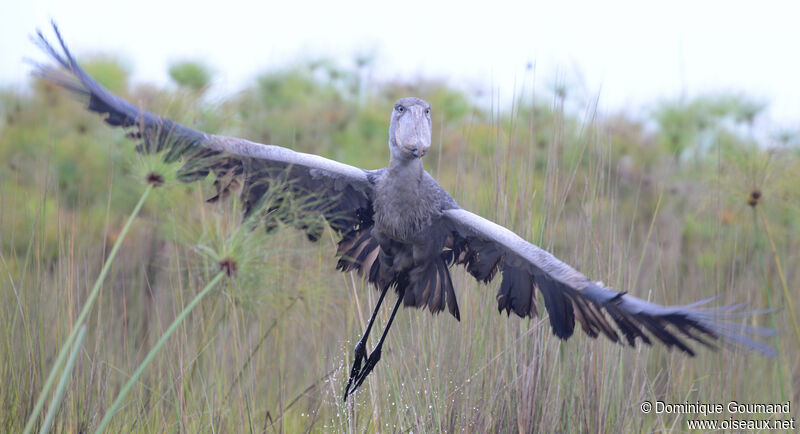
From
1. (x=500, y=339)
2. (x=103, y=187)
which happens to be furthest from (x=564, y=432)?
(x=103, y=187)

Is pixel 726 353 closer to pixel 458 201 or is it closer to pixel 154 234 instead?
pixel 458 201

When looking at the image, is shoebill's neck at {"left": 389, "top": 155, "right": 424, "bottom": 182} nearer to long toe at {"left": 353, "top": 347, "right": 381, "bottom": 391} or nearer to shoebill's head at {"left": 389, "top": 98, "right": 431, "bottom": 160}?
shoebill's head at {"left": 389, "top": 98, "right": 431, "bottom": 160}

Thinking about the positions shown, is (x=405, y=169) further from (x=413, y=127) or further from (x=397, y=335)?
(x=397, y=335)

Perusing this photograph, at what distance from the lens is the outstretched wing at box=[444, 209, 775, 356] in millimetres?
2480

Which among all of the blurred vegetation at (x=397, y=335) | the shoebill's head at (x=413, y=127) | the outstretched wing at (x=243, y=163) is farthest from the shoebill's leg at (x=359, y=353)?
the shoebill's head at (x=413, y=127)

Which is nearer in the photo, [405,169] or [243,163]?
[405,169]

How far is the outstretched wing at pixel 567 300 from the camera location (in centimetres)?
248

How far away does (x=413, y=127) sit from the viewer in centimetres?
307

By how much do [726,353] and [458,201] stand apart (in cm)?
166

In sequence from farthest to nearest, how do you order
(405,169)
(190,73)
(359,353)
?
(190,73) → (359,353) → (405,169)

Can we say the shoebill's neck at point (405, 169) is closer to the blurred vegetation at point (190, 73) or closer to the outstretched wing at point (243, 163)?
the outstretched wing at point (243, 163)

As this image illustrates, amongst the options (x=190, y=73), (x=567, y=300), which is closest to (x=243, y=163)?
(x=567, y=300)

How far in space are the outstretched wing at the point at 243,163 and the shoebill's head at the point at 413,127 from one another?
45 cm

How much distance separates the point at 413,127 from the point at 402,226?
1.71ft
